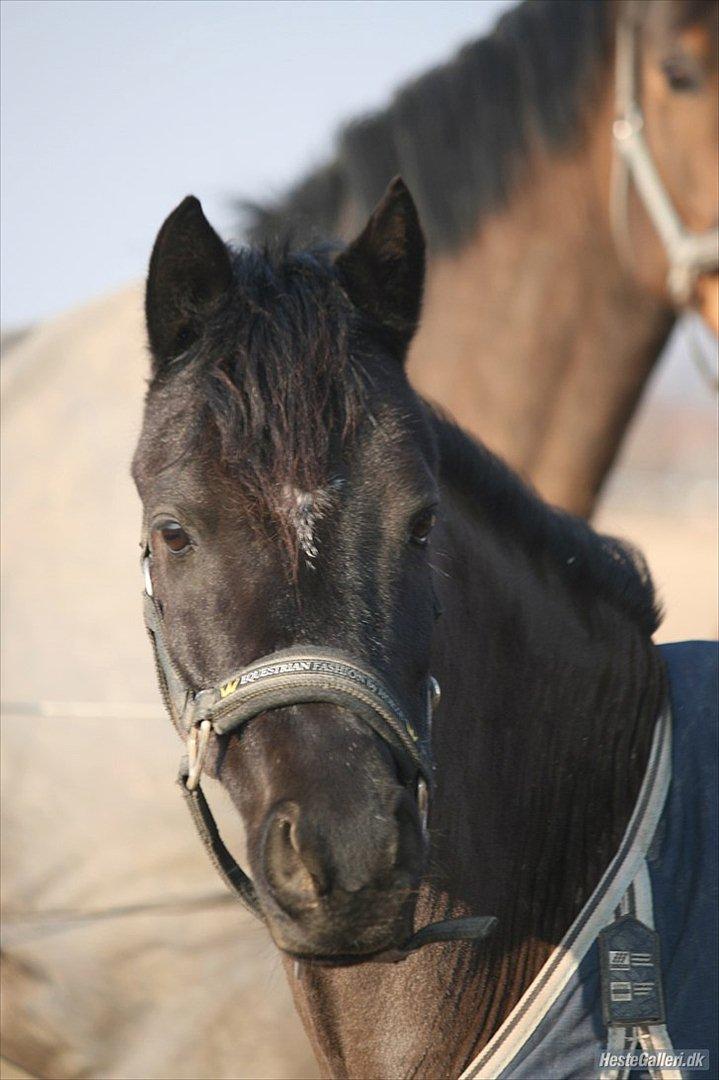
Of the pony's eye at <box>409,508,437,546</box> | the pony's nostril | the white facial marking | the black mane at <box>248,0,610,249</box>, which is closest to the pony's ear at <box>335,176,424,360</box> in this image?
the pony's eye at <box>409,508,437,546</box>

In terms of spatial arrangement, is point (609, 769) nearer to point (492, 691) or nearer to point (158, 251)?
point (492, 691)

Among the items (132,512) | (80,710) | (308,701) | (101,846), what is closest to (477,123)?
(132,512)

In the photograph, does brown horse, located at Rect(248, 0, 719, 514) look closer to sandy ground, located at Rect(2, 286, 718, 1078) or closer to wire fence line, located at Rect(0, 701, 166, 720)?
sandy ground, located at Rect(2, 286, 718, 1078)

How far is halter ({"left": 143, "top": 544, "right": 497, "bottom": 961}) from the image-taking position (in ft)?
6.48

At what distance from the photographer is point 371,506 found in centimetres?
215

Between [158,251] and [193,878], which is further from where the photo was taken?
[193,878]

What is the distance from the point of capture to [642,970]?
2312mm

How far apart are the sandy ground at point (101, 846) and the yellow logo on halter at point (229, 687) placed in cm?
177

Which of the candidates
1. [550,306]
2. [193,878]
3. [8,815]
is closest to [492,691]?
[193,878]

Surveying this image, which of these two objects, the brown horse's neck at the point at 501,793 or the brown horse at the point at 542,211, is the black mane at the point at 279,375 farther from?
the brown horse at the point at 542,211

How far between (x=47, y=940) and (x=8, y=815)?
1.27 ft

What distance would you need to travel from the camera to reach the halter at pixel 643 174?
4312 millimetres

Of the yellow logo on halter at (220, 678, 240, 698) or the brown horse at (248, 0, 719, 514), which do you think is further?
the brown horse at (248, 0, 719, 514)

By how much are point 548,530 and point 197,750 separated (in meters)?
1.04
